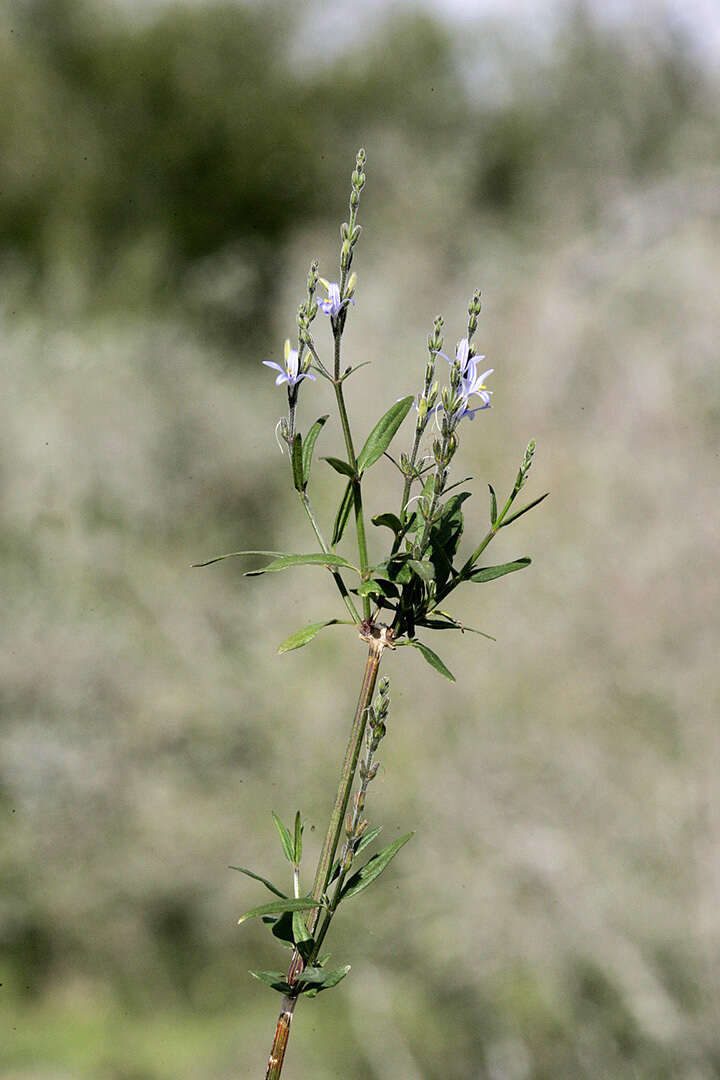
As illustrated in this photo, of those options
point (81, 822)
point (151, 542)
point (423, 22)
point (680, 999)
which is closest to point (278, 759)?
point (81, 822)

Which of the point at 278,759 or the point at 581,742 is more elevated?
the point at 278,759

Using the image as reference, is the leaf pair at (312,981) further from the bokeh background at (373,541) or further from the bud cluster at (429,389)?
the bokeh background at (373,541)

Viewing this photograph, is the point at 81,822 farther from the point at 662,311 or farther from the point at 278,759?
the point at 662,311

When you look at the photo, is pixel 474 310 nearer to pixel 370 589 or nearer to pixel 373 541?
pixel 370 589

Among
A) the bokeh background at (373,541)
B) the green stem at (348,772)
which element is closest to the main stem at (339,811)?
the green stem at (348,772)

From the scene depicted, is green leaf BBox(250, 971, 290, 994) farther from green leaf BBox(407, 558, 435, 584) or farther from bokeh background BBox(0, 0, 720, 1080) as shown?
bokeh background BBox(0, 0, 720, 1080)

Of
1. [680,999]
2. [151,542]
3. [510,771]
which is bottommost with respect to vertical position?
[680,999]
